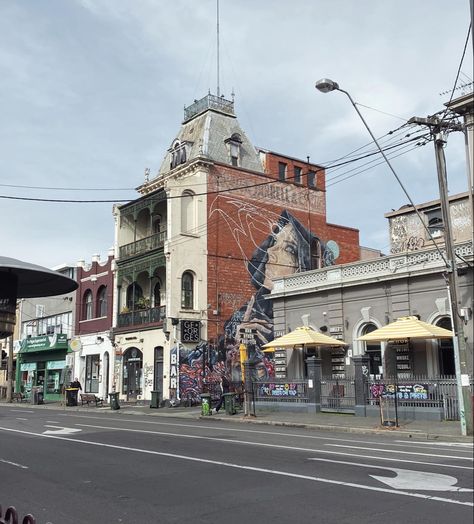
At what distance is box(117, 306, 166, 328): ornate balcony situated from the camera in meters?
33.1

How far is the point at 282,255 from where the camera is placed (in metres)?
37.8

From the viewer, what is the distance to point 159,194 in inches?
1353

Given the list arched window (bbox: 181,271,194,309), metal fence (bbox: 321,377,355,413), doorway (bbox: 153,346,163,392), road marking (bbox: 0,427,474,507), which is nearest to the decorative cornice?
metal fence (bbox: 321,377,355,413)

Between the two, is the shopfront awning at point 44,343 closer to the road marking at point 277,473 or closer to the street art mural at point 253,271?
the street art mural at point 253,271

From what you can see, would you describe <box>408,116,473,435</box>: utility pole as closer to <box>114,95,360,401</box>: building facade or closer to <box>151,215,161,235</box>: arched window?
<box>114,95,360,401</box>: building facade

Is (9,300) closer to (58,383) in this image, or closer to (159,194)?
(159,194)

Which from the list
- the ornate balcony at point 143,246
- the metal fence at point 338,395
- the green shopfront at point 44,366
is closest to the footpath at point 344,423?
the metal fence at point 338,395

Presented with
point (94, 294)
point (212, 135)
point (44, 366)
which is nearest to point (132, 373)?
point (94, 294)

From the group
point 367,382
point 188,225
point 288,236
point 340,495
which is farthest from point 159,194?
point 340,495

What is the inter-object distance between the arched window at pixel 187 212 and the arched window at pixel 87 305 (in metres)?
10.9

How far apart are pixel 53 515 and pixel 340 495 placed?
3523 mm

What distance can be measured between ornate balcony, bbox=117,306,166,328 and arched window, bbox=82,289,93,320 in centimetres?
478

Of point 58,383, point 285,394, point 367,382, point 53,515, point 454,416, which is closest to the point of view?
point 53,515

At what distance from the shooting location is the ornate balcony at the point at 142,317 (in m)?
33.1
